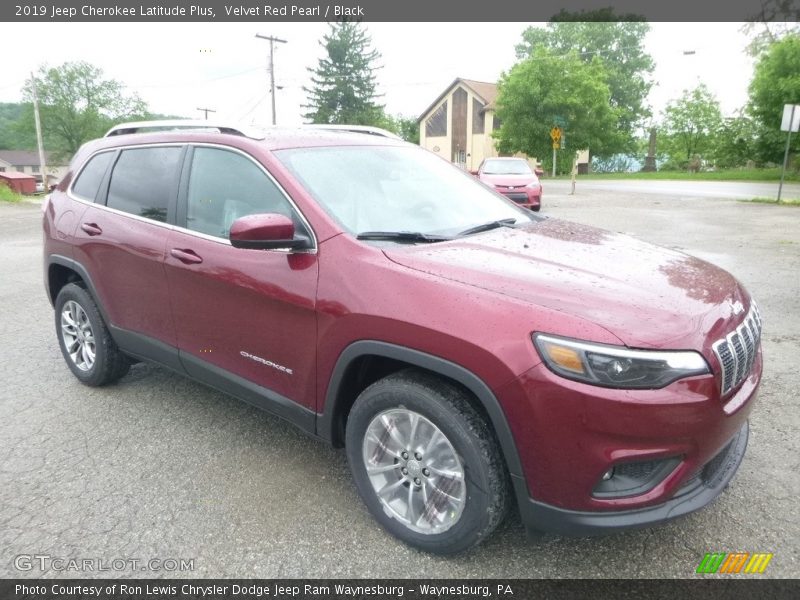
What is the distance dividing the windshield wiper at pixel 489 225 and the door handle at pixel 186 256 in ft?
4.62

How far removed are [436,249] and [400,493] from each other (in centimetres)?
109

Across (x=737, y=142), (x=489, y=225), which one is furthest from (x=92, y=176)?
(x=737, y=142)

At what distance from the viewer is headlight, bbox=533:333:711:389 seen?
2.02 m

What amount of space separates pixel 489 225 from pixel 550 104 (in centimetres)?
4267

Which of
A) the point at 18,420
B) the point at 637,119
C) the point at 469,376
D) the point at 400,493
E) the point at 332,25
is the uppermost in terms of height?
the point at 332,25

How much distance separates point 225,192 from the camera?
10.6ft

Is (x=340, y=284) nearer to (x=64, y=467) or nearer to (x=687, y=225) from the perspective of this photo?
(x=64, y=467)

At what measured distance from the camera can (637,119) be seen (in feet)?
207

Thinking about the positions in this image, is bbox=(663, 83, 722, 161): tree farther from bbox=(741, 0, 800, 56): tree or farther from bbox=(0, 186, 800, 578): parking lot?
bbox=(0, 186, 800, 578): parking lot

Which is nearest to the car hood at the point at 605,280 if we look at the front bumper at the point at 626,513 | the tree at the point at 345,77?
the front bumper at the point at 626,513

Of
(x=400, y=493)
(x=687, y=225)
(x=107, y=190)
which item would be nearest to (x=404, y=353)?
(x=400, y=493)

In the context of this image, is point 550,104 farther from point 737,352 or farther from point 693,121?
point 737,352

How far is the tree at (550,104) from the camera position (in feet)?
140

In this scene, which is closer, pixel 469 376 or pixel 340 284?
pixel 469 376
